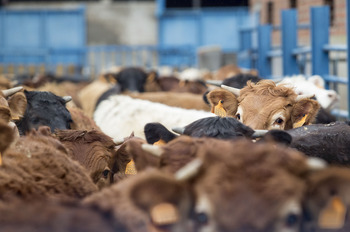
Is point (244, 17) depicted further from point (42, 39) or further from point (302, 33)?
point (302, 33)

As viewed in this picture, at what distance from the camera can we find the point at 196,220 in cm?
305

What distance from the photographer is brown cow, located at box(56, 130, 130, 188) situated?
5.31m

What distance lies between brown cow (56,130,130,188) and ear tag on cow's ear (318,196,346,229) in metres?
2.33

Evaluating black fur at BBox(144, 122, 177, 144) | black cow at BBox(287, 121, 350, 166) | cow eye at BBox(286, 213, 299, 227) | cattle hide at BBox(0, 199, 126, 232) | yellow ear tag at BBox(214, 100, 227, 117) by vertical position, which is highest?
black fur at BBox(144, 122, 177, 144)

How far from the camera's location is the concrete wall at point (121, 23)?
3503 cm

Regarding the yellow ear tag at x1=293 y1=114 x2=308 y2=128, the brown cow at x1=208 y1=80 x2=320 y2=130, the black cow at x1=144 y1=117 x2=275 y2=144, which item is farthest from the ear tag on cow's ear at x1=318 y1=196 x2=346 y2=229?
the yellow ear tag at x1=293 y1=114 x2=308 y2=128

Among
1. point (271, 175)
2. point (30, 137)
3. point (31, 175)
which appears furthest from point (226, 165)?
point (30, 137)

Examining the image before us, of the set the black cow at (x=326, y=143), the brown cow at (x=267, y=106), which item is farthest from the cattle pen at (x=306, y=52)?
the black cow at (x=326, y=143)

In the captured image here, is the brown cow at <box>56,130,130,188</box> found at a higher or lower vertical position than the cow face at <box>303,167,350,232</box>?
lower

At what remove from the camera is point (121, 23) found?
116 feet

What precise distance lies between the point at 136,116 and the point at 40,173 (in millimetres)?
4389

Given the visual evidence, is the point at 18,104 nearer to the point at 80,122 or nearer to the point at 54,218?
the point at 80,122

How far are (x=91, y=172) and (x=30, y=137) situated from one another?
111cm

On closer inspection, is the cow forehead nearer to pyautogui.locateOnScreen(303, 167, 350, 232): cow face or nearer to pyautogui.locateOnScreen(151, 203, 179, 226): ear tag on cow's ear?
pyautogui.locateOnScreen(303, 167, 350, 232): cow face
